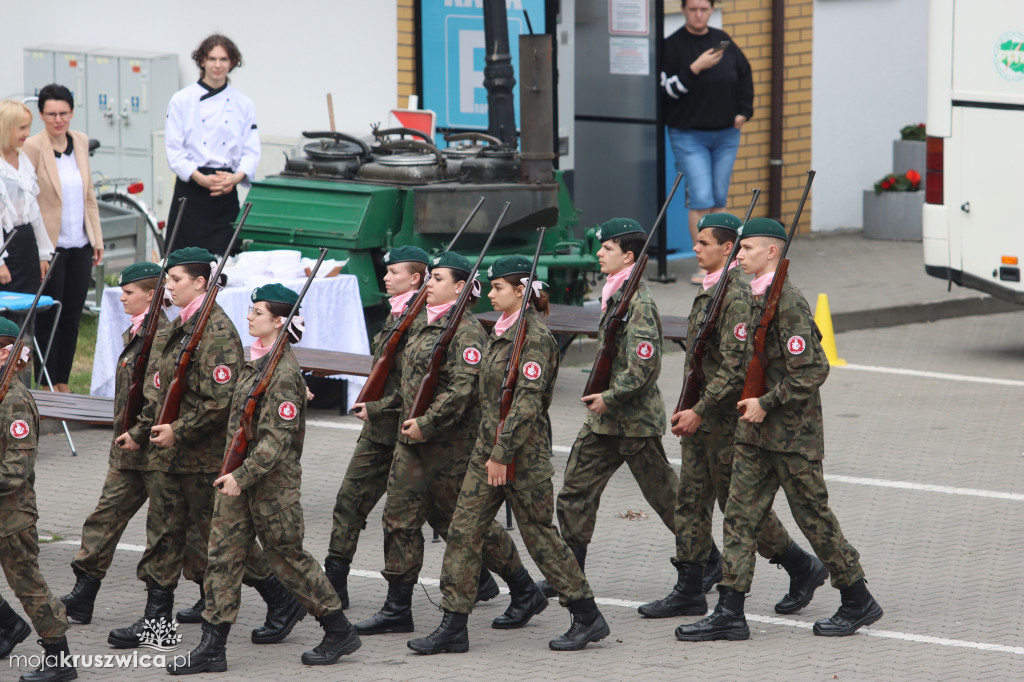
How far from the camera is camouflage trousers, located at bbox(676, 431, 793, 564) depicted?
713 centimetres

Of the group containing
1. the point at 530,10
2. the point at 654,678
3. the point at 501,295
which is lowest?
the point at 654,678

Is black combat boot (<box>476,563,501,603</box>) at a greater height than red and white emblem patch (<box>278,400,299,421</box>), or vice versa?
red and white emblem patch (<box>278,400,299,421</box>)

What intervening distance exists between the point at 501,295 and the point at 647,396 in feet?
2.92

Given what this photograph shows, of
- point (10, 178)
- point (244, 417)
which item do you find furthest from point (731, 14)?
point (244, 417)

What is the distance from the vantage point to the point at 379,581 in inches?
302

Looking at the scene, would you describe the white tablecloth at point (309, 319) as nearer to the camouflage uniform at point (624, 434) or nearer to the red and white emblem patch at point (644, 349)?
the camouflage uniform at point (624, 434)

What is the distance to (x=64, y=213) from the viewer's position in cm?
1062

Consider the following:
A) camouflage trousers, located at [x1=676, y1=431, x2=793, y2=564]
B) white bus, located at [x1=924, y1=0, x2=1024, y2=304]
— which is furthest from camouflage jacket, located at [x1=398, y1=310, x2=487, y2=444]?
white bus, located at [x1=924, y1=0, x2=1024, y2=304]

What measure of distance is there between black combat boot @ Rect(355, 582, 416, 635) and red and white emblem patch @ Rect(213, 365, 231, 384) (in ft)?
3.78

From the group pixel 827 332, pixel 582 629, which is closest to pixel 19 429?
pixel 582 629

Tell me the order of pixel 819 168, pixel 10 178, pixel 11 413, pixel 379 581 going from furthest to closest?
pixel 819 168, pixel 10 178, pixel 379 581, pixel 11 413

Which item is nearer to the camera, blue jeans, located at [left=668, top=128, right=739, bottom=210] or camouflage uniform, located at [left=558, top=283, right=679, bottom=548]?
camouflage uniform, located at [left=558, top=283, right=679, bottom=548]

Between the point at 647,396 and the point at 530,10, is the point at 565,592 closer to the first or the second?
the point at 647,396

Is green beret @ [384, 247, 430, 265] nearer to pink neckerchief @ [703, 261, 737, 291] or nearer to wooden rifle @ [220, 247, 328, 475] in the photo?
wooden rifle @ [220, 247, 328, 475]
